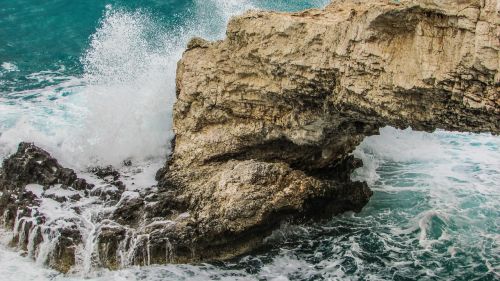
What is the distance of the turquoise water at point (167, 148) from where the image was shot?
1094cm

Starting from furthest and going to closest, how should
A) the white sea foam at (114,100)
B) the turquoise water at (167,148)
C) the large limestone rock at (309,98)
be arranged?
1. the white sea foam at (114,100)
2. the turquoise water at (167,148)
3. the large limestone rock at (309,98)

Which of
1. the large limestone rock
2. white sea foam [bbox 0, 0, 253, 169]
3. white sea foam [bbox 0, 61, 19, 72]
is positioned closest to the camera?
the large limestone rock

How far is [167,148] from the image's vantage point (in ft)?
47.3

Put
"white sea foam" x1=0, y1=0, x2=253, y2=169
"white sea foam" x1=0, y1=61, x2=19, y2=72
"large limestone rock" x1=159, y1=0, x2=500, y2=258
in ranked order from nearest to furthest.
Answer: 1. "large limestone rock" x1=159, y1=0, x2=500, y2=258
2. "white sea foam" x1=0, y1=0, x2=253, y2=169
3. "white sea foam" x1=0, y1=61, x2=19, y2=72

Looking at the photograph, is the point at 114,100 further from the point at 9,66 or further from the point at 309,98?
the point at 9,66

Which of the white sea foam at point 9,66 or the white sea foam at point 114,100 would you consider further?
the white sea foam at point 9,66

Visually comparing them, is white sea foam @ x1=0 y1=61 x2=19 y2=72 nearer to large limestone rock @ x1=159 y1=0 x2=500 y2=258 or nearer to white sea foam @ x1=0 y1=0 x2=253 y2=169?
white sea foam @ x1=0 y1=0 x2=253 y2=169

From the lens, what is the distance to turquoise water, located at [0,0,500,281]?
10938 mm

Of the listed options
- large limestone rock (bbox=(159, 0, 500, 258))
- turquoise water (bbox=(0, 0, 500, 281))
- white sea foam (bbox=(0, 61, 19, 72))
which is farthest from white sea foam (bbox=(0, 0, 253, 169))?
large limestone rock (bbox=(159, 0, 500, 258))

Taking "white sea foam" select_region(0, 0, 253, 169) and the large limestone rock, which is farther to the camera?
"white sea foam" select_region(0, 0, 253, 169)

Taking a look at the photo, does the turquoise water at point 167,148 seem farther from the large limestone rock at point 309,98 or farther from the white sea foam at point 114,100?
the large limestone rock at point 309,98

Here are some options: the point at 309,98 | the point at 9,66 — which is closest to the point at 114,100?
the point at 309,98

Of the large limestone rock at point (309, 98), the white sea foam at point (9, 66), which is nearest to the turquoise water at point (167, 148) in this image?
the white sea foam at point (9, 66)

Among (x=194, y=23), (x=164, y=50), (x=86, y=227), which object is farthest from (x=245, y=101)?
(x=194, y=23)
